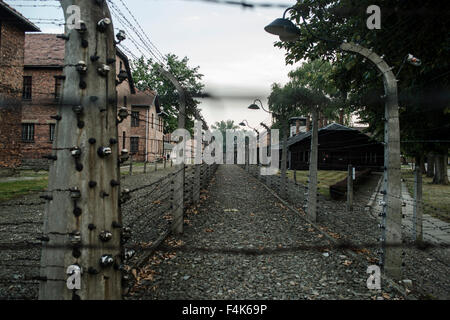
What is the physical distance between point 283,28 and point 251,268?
3919 millimetres

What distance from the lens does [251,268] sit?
469 cm

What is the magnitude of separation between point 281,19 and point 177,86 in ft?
8.10

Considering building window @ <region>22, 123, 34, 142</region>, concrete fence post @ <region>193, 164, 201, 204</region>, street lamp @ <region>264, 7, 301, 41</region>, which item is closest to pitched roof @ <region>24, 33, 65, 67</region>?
building window @ <region>22, 123, 34, 142</region>

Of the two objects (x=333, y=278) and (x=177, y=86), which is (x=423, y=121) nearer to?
(x=333, y=278)

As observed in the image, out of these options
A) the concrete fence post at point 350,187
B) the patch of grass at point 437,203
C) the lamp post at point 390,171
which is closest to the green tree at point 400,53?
the lamp post at point 390,171

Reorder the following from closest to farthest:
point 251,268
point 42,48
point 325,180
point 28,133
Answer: point 251,268 < point 325,180 < point 28,133 < point 42,48

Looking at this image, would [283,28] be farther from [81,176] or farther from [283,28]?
[81,176]

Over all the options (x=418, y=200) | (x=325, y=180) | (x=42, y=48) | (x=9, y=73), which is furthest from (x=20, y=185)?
(x=325, y=180)

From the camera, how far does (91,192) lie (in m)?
2.33

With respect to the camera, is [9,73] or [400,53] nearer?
[400,53]

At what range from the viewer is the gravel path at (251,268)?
3.87 meters

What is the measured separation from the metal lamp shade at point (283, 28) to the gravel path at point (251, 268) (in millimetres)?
3327

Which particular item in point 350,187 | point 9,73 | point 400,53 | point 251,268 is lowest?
point 251,268

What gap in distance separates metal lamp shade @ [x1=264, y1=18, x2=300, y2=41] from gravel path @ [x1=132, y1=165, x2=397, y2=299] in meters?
3.33
